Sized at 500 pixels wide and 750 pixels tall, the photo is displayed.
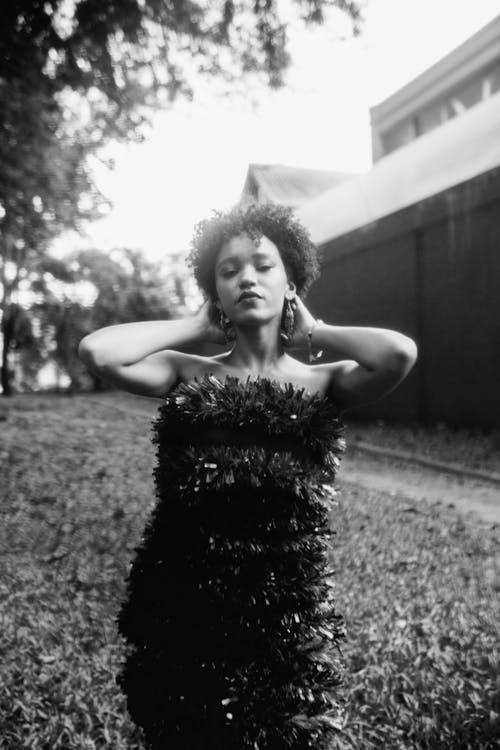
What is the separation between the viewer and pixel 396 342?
Answer: 2.06m

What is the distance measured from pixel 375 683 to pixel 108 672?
133 cm

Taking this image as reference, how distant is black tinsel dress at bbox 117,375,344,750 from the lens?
6.56ft

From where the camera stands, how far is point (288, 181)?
58.9ft

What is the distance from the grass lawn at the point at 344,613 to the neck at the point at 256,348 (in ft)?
4.03

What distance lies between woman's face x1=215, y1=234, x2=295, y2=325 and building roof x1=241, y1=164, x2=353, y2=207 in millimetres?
14778

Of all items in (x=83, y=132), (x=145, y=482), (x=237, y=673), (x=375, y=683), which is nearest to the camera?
(x=237, y=673)

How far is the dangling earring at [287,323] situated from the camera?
2283mm

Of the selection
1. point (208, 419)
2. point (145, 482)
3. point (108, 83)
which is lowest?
point (145, 482)

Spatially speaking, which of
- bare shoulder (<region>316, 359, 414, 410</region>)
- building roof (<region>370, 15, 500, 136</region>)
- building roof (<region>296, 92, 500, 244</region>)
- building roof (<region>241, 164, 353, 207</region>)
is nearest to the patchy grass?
building roof (<region>296, 92, 500, 244</region>)

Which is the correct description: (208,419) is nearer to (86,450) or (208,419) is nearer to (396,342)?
(396,342)

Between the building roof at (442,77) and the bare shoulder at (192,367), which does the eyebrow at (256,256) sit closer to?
the bare shoulder at (192,367)

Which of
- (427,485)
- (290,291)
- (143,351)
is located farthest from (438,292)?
(143,351)

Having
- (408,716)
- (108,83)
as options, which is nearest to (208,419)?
(408,716)

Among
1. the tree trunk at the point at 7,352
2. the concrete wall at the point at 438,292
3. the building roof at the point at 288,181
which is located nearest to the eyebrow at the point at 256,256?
the concrete wall at the point at 438,292
